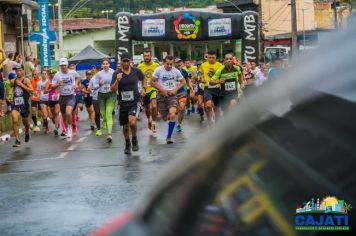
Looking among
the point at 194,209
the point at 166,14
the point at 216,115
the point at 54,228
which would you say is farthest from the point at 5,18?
the point at 194,209

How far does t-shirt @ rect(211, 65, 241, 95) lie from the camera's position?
16.2m

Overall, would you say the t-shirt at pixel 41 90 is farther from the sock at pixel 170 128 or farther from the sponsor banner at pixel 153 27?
the sponsor banner at pixel 153 27

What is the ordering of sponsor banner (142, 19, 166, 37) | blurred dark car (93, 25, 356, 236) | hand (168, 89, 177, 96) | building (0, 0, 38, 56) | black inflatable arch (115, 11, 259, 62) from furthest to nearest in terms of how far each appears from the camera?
building (0, 0, 38, 56) → sponsor banner (142, 19, 166, 37) → black inflatable arch (115, 11, 259, 62) → hand (168, 89, 177, 96) → blurred dark car (93, 25, 356, 236)

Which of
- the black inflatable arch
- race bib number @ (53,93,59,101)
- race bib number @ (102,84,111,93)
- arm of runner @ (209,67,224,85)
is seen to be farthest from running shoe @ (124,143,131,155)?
the black inflatable arch

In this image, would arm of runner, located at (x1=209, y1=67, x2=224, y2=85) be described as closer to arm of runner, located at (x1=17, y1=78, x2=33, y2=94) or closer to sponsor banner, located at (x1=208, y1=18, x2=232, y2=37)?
arm of runner, located at (x1=17, y1=78, x2=33, y2=94)

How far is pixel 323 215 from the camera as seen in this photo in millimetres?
1832

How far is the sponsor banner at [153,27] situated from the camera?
31.1 meters

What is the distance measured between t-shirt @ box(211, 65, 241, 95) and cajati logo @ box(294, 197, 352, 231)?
14392mm

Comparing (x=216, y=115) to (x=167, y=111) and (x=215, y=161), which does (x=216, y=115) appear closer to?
(x=167, y=111)

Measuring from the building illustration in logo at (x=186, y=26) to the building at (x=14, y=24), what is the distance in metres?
6.59

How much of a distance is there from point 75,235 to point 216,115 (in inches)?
388

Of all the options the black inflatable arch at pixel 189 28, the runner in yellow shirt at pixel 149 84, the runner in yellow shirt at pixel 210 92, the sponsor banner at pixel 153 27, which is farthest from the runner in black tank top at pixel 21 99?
the sponsor banner at pixel 153 27

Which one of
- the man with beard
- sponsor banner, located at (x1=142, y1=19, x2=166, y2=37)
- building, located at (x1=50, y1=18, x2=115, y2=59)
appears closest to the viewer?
the man with beard

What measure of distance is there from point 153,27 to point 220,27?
267 cm
